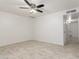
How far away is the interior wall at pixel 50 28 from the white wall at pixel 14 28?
963mm

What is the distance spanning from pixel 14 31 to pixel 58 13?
11.8ft

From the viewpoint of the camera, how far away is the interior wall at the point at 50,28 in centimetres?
471

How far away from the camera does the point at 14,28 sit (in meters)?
5.24

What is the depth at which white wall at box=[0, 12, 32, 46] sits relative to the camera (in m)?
4.57

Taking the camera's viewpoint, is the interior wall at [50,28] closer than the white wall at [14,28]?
No

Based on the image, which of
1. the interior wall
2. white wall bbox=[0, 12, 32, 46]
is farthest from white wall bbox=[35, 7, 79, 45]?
white wall bbox=[0, 12, 32, 46]

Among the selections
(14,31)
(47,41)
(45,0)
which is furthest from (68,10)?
(14,31)

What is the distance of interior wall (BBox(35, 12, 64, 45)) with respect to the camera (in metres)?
4.71

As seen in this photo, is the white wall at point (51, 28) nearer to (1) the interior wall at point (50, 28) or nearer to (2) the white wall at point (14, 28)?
(1) the interior wall at point (50, 28)

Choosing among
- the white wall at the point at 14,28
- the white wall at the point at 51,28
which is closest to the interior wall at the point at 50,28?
the white wall at the point at 51,28

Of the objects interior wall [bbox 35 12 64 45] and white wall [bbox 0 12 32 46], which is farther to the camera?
interior wall [bbox 35 12 64 45]

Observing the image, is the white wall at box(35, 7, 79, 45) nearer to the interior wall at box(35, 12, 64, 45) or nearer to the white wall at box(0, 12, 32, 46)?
the interior wall at box(35, 12, 64, 45)

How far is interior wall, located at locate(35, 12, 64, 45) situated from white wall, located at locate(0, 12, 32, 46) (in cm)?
96

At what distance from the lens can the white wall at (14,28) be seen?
4.57 meters
